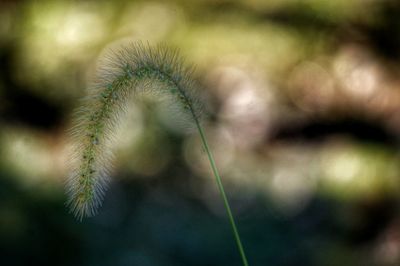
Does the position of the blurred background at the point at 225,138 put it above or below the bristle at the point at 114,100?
above

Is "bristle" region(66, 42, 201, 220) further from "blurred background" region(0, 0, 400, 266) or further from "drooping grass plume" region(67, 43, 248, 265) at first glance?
"blurred background" region(0, 0, 400, 266)

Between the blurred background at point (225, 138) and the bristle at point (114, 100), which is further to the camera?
the blurred background at point (225, 138)

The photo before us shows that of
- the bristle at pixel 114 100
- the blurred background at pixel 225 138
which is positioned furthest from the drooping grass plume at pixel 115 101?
the blurred background at pixel 225 138

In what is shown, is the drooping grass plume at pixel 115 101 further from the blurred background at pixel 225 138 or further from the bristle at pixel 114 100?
the blurred background at pixel 225 138

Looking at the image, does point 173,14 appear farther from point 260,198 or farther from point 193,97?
point 193,97

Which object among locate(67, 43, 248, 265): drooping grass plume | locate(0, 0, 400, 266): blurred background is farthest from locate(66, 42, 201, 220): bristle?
locate(0, 0, 400, 266): blurred background

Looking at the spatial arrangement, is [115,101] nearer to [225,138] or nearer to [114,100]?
[114,100]

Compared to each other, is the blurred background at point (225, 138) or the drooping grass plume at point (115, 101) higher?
the blurred background at point (225, 138)

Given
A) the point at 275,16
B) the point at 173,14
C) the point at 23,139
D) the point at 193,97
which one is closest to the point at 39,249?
the point at 23,139
